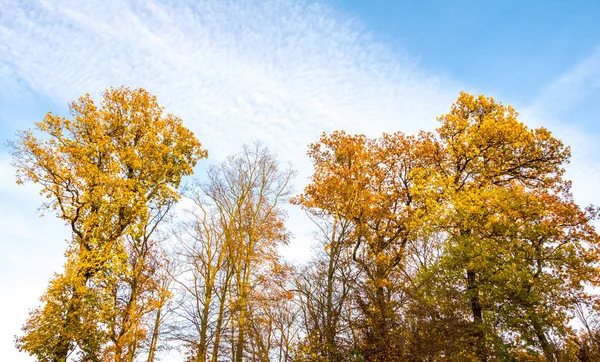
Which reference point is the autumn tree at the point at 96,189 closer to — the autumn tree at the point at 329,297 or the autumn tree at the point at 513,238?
the autumn tree at the point at 329,297

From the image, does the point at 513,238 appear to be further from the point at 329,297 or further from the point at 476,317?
the point at 329,297

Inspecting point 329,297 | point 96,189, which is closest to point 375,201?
point 329,297

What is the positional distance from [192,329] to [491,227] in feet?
39.9

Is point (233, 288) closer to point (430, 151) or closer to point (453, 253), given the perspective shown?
point (453, 253)

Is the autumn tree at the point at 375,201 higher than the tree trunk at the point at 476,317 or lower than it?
higher

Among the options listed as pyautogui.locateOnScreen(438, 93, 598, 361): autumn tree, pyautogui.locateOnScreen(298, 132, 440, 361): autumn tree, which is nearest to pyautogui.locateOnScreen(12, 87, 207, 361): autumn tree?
pyautogui.locateOnScreen(298, 132, 440, 361): autumn tree

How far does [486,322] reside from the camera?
13531 mm

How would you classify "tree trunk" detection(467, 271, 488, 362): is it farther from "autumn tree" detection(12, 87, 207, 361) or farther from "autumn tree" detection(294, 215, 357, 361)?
"autumn tree" detection(12, 87, 207, 361)

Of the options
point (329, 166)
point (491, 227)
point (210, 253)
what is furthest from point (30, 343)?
point (491, 227)

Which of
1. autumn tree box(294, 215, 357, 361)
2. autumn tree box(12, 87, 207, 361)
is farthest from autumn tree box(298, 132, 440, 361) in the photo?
autumn tree box(12, 87, 207, 361)

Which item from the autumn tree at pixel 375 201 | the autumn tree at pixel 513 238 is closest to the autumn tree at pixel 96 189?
the autumn tree at pixel 375 201

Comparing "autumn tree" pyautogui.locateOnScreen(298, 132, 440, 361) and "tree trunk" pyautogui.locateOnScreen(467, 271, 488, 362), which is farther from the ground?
"autumn tree" pyautogui.locateOnScreen(298, 132, 440, 361)

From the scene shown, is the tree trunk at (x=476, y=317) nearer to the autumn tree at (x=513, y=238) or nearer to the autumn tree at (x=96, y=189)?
the autumn tree at (x=513, y=238)

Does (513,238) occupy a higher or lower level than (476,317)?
higher
